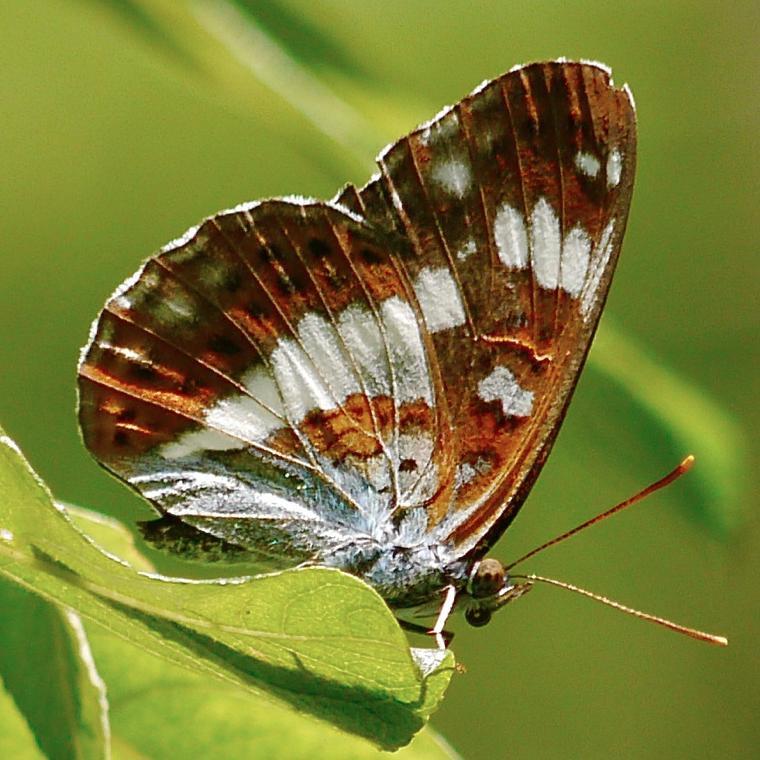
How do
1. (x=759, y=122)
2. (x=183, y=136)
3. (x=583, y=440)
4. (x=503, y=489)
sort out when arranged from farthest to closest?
1. (x=183, y=136)
2. (x=759, y=122)
3. (x=583, y=440)
4. (x=503, y=489)

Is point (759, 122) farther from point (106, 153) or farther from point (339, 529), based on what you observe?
point (339, 529)

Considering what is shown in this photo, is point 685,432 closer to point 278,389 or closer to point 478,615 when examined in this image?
point 478,615

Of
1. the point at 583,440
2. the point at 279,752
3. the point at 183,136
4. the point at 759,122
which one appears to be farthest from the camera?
the point at 183,136

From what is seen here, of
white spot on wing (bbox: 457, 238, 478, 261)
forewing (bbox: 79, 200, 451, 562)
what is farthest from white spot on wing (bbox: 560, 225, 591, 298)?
forewing (bbox: 79, 200, 451, 562)

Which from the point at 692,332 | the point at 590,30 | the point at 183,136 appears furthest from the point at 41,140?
the point at 692,332

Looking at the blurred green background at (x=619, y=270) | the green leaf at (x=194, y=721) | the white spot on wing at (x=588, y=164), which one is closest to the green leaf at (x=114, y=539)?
the green leaf at (x=194, y=721)

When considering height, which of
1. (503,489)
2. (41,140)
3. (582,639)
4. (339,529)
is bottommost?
(582,639)

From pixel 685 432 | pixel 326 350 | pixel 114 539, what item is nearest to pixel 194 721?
pixel 114 539

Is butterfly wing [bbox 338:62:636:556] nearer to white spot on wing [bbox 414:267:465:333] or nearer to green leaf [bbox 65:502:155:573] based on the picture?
white spot on wing [bbox 414:267:465:333]
